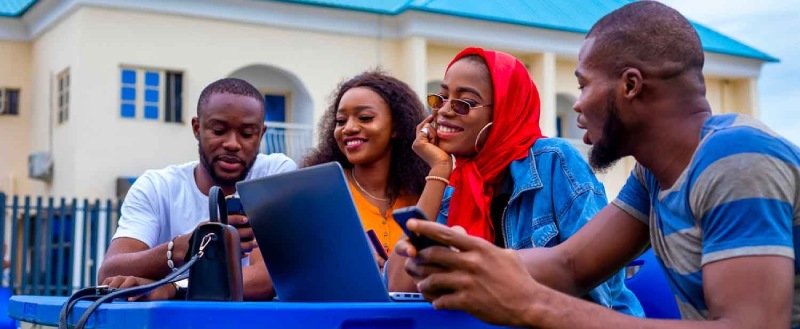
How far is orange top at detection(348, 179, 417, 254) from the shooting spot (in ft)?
13.3

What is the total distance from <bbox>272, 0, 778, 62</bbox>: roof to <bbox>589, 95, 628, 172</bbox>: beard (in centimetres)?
1763

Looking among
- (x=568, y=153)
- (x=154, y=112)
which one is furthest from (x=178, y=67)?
(x=568, y=153)

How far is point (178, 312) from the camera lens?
1914mm

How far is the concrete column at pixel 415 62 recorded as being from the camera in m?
21.4

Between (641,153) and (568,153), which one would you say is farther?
(568,153)

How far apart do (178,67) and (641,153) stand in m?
18.2

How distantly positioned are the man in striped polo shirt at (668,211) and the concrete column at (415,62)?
19.0 meters

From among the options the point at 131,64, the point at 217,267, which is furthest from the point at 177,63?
the point at 217,267

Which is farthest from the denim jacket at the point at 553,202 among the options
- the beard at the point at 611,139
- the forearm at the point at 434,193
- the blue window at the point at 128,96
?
the blue window at the point at 128,96

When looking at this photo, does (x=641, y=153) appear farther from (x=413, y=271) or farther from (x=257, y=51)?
(x=257, y=51)

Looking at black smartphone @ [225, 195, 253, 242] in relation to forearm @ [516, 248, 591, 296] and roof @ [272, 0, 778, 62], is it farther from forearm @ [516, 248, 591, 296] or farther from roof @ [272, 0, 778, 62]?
roof @ [272, 0, 778, 62]

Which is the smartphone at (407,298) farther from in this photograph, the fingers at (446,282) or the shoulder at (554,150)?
the shoulder at (554,150)

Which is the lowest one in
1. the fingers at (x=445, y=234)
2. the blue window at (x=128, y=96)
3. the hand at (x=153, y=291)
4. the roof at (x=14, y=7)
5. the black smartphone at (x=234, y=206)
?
the hand at (x=153, y=291)

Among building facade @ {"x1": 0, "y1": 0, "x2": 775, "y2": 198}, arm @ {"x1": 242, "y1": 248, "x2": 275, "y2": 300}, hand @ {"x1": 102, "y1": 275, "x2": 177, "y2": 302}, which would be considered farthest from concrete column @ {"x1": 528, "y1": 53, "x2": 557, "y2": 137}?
hand @ {"x1": 102, "y1": 275, "x2": 177, "y2": 302}
